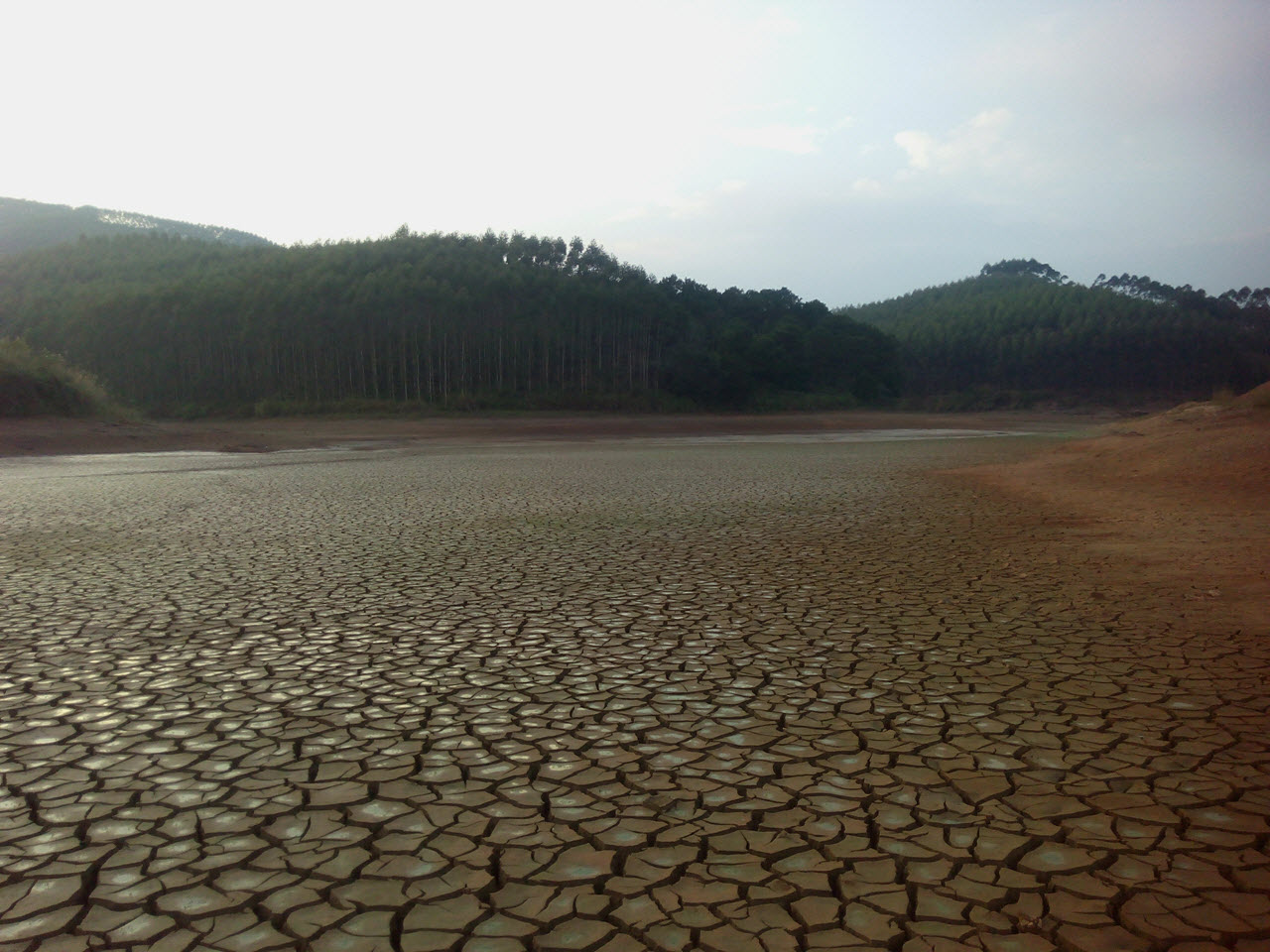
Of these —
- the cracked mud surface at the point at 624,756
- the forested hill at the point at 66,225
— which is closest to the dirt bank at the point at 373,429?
the cracked mud surface at the point at 624,756

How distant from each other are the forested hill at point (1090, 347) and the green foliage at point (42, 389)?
55973 millimetres

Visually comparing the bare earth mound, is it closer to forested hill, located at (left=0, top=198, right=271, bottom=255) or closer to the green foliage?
the green foliage

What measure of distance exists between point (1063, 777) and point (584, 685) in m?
2.13

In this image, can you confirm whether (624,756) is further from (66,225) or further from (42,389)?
(66,225)

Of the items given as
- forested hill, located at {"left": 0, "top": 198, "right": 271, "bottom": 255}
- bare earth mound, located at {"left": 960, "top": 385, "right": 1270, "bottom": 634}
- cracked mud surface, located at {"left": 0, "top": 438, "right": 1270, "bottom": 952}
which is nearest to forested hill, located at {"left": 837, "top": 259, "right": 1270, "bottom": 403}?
bare earth mound, located at {"left": 960, "top": 385, "right": 1270, "bottom": 634}

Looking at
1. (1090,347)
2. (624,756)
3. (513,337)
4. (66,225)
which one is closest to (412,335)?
(513,337)

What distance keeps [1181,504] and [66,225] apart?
13550 centimetres

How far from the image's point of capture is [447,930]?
2.21 meters

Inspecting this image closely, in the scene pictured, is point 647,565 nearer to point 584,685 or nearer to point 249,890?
point 584,685

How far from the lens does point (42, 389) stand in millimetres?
25125

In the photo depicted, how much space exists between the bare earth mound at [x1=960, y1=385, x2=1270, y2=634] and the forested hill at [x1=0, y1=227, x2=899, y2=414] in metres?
34.4

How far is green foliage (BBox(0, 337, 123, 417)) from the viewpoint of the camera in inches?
947

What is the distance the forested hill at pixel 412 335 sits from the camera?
4866 centimetres

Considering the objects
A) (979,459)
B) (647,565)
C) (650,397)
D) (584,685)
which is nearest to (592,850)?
(584,685)
